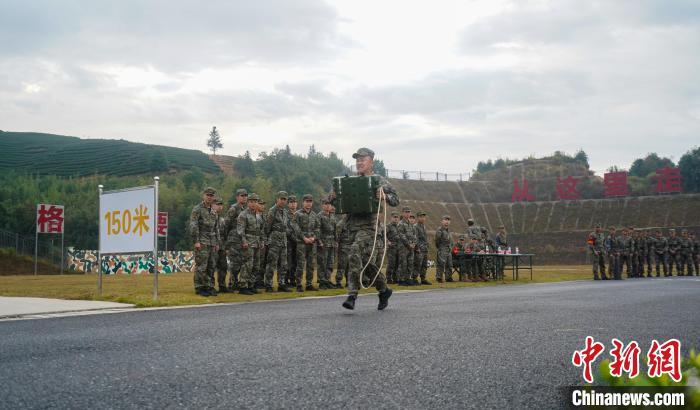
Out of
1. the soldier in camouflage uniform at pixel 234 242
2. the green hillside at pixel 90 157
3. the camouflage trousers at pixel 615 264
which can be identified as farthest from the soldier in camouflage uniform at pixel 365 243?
the green hillside at pixel 90 157

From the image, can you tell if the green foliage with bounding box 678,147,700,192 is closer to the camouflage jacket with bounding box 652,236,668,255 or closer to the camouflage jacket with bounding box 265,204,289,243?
the camouflage jacket with bounding box 652,236,668,255

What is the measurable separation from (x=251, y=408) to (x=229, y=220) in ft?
38.8

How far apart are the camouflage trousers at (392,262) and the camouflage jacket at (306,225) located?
3.74 m

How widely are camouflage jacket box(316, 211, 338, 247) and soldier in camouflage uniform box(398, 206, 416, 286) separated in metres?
3.00

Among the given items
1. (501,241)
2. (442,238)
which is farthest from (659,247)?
(442,238)

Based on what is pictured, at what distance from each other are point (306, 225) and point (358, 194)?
22.7 feet

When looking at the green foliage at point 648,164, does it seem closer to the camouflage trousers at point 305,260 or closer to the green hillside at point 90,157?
the green hillside at point 90,157

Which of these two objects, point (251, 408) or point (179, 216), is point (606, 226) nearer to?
point (179, 216)

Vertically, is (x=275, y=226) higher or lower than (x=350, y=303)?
higher

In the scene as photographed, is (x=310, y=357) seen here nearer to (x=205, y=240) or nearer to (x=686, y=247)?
(x=205, y=240)

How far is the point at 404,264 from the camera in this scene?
19641mm

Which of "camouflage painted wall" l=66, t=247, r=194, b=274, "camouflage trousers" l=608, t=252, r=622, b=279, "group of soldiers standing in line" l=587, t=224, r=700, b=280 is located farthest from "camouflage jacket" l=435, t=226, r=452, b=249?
"camouflage painted wall" l=66, t=247, r=194, b=274

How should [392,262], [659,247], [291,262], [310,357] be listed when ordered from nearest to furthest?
[310,357], [291,262], [392,262], [659,247]

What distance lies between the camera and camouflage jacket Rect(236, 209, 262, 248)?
1434cm
